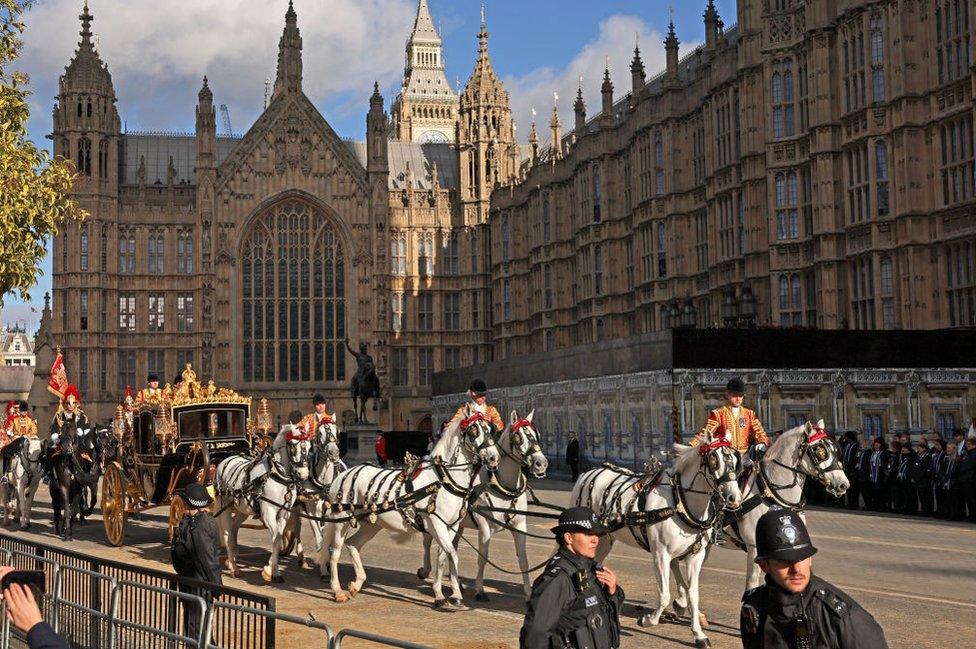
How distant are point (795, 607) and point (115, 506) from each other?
17705mm

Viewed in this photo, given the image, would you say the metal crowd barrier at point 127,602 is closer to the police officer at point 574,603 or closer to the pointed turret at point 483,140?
the police officer at point 574,603

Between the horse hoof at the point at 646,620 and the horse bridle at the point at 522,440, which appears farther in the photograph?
the horse bridle at the point at 522,440

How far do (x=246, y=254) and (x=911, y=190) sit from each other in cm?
4425

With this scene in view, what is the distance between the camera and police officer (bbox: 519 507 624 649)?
650 cm

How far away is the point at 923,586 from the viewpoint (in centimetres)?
1495

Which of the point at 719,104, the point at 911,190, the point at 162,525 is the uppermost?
the point at 719,104

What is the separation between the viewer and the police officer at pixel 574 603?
21.3 feet

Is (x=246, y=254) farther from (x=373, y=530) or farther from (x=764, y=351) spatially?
(x=373, y=530)

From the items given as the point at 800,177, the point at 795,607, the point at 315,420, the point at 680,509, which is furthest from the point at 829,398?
the point at 795,607

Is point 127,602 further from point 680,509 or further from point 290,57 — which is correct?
point 290,57

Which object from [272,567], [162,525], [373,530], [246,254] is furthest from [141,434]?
[246,254]

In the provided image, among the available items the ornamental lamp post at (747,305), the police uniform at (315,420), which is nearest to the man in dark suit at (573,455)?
the ornamental lamp post at (747,305)

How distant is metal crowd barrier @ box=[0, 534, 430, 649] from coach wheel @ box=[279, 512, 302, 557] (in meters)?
6.13

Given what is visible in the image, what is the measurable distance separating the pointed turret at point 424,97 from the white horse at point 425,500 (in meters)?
111
